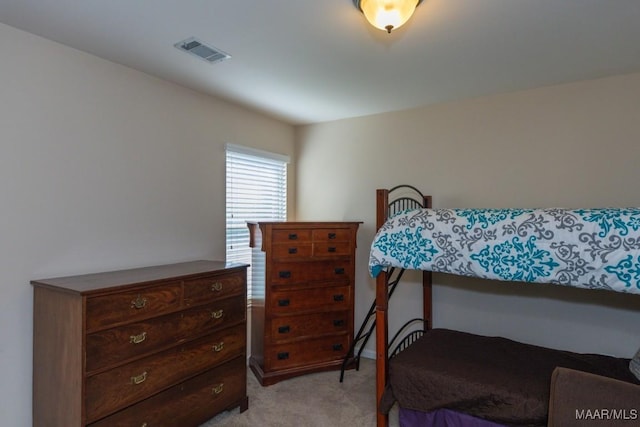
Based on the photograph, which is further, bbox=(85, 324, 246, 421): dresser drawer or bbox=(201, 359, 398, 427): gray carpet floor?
bbox=(201, 359, 398, 427): gray carpet floor

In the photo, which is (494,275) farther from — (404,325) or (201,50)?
(201,50)

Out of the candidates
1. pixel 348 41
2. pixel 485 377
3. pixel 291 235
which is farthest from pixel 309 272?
pixel 348 41

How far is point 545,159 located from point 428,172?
2.97ft

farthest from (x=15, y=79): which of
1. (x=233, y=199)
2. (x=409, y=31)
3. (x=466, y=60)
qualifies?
(x=466, y=60)

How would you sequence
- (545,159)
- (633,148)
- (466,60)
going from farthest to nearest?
(545,159)
(633,148)
(466,60)

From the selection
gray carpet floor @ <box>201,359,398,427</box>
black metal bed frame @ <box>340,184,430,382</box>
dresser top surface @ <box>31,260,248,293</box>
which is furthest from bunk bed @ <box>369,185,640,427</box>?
dresser top surface @ <box>31,260,248,293</box>

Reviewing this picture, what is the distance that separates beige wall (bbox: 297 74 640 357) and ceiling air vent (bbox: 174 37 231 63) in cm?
171

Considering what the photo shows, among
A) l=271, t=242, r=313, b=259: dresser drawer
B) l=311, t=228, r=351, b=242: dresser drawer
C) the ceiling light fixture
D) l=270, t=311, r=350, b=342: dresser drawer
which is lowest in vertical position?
l=270, t=311, r=350, b=342: dresser drawer

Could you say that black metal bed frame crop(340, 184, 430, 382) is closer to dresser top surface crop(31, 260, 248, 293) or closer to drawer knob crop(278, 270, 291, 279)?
drawer knob crop(278, 270, 291, 279)

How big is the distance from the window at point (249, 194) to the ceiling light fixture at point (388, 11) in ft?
6.27

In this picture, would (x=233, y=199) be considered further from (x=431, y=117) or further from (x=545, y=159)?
(x=545, y=159)

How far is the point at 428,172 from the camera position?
130 inches

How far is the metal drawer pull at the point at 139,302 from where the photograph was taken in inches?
77.1

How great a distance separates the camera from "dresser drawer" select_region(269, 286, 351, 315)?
3.02m
